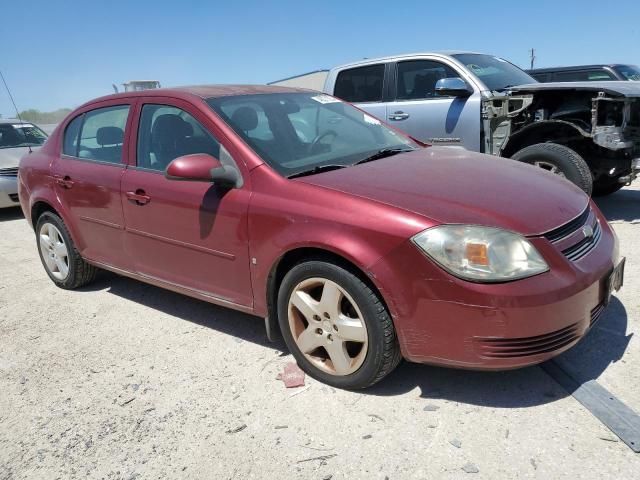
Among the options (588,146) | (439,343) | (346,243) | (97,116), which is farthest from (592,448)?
(588,146)

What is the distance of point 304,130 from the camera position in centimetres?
349

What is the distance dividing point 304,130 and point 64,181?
200cm

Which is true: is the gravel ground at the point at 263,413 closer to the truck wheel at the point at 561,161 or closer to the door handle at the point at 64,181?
the door handle at the point at 64,181

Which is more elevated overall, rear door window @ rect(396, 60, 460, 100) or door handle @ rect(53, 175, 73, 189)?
rear door window @ rect(396, 60, 460, 100)

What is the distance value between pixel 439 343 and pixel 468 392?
Answer: 0.47 metres

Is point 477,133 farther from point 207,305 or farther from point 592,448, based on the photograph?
point 592,448

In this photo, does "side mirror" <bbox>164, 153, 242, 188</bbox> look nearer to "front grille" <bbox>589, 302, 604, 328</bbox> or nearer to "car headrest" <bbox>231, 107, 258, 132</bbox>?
"car headrest" <bbox>231, 107, 258, 132</bbox>

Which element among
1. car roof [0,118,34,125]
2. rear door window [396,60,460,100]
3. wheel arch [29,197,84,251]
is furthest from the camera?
car roof [0,118,34,125]

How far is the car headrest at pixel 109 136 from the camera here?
3863 mm

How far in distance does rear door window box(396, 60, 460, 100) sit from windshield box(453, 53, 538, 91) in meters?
0.22

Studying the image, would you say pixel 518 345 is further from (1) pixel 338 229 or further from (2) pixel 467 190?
(1) pixel 338 229

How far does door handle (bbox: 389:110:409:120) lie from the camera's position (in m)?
6.44

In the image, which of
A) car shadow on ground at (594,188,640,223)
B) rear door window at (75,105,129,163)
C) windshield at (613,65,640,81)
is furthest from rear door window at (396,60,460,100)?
windshield at (613,65,640,81)

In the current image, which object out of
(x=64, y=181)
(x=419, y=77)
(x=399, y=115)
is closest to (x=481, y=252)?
(x=64, y=181)
